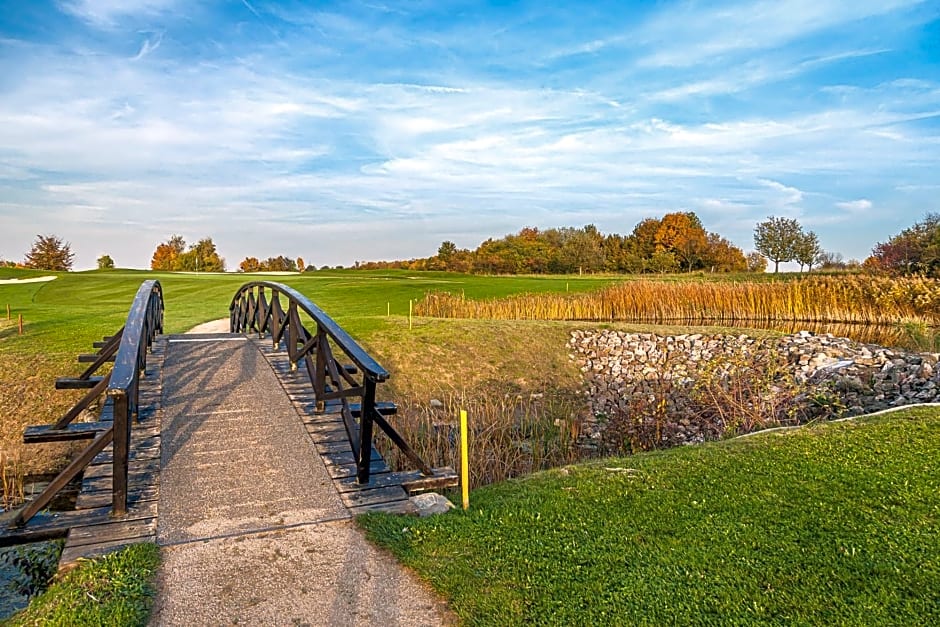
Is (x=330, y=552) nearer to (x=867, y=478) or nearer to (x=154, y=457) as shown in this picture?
(x=154, y=457)

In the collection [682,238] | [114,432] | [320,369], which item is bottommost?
[114,432]

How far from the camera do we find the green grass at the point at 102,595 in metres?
3.00

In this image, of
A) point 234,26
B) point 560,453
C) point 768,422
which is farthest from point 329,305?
point 768,422

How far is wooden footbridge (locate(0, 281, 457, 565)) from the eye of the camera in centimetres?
411

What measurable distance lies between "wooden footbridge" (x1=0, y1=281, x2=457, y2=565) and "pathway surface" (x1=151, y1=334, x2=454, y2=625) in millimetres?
19

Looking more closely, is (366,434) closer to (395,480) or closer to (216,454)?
(395,480)

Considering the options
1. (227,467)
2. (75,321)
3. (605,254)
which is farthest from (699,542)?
(605,254)

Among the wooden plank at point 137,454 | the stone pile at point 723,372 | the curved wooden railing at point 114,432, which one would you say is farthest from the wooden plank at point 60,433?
the stone pile at point 723,372

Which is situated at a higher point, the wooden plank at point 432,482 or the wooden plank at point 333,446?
the wooden plank at point 333,446

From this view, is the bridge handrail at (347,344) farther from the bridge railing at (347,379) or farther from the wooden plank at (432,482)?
the wooden plank at (432,482)

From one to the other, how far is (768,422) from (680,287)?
41.2 feet

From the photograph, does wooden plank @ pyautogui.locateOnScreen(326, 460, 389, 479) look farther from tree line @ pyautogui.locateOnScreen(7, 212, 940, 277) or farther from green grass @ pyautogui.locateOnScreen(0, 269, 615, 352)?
tree line @ pyautogui.locateOnScreen(7, 212, 940, 277)

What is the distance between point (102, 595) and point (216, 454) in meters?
2.21

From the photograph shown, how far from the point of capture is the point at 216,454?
17.6 ft
